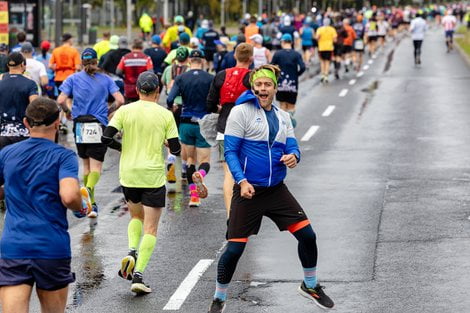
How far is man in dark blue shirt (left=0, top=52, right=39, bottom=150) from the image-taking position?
1263cm

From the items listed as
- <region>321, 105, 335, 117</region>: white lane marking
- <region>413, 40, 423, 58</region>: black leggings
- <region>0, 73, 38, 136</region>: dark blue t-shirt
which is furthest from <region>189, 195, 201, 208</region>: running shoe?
<region>413, 40, 423, 58</region>: black leggings

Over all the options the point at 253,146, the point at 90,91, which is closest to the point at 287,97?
the point at 90,91

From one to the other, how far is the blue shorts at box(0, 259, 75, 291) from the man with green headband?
211 centimetres

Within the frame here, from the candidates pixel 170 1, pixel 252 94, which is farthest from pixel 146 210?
pixel 170 1

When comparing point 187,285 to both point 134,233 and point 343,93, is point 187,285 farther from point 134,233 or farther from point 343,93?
point 343,93

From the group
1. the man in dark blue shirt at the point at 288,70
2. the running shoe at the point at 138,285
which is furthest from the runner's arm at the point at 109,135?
the man in dark blue shirt at the point at 288,70

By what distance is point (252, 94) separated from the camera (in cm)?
865

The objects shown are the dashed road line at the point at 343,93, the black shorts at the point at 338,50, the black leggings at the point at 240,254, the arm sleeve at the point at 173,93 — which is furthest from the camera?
the black shorts at the point at 338,50

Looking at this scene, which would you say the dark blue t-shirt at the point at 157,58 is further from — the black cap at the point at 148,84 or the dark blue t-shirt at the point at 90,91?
the black cap at the point at 148,84

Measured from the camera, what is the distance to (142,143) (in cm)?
955

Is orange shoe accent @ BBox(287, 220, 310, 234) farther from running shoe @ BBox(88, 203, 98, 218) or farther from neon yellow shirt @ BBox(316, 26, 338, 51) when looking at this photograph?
neon yellow shirt @ BBox(316, 26, 338, 51)

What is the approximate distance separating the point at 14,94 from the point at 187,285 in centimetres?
398

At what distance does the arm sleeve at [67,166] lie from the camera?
6598mm

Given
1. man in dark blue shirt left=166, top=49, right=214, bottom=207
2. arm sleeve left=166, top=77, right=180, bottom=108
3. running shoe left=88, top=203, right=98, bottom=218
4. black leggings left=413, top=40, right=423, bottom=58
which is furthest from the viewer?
black leggings left=413, top=40, right=423, bottom=58
